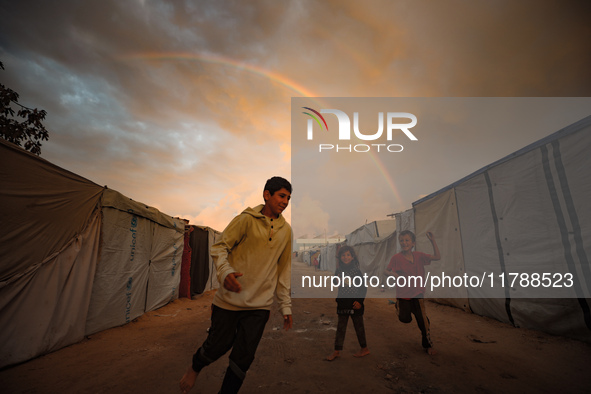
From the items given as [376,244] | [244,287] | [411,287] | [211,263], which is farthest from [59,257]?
[376,244]

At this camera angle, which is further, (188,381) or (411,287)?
(411,287)

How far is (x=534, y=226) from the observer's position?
5.02 meters

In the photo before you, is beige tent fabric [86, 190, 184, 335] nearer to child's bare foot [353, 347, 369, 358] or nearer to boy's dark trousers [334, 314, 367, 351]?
boy's dark trousers [334, 314, 367, 351]

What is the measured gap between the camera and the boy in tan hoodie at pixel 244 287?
2.04 m

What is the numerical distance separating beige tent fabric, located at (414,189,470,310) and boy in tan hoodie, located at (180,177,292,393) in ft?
21.8

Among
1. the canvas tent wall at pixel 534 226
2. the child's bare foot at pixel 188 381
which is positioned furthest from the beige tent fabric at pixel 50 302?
the canvas tent wall at pixel 534 226

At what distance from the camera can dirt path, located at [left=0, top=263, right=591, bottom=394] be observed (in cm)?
282

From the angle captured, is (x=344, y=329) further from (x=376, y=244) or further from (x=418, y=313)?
(x=376, y=244)

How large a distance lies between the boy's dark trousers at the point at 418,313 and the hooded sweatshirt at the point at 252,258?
2441 mm

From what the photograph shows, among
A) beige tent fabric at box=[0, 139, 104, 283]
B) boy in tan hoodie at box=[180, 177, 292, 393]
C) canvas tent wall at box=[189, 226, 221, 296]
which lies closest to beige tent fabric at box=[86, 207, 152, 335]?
beige tent fabric at box=[0, 139, 104, 283]

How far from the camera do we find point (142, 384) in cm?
289

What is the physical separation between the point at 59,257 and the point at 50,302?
2.13 feet

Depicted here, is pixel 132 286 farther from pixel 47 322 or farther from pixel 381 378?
pixel 381 378

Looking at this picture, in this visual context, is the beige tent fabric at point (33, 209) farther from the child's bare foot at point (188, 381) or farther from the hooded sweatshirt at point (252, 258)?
the hooded sweatshirt at point (252, 258)
